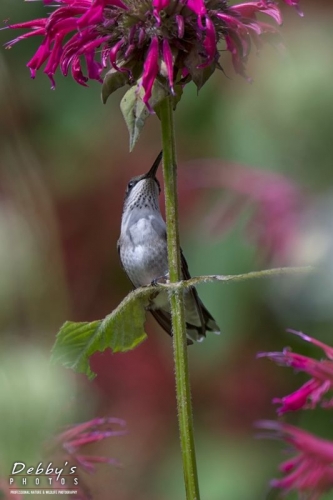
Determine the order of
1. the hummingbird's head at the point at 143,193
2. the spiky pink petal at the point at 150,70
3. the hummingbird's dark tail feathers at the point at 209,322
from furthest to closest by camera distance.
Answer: the hummingbird's head at the point at 143,193 < the hummingbird's dark tail feathers at the point at 209,322 < the spiky pink petal at the point at 150,70

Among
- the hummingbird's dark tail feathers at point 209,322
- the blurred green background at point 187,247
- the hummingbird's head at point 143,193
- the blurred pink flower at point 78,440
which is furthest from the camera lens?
the hummingbird's head at point 143,193

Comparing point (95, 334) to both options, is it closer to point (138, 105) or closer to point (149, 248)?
point (138, 105)

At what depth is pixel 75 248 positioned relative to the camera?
175 centimetres

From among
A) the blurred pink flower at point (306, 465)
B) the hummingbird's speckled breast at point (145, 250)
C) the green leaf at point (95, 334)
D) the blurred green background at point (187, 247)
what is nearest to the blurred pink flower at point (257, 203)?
the blurred green background at point (187, 247)

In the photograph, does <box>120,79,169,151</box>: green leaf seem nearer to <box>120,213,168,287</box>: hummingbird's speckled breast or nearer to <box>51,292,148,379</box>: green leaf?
<box>51,292,148,379</box>: green leaf

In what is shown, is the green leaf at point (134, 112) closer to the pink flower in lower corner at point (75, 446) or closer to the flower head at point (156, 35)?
the flower head at point (156, 35)

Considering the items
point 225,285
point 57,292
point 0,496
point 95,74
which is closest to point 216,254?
point 225,285

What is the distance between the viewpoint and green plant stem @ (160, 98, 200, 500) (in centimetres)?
79

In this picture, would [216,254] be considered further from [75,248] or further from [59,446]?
[59,446]

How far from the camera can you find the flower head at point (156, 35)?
81cm

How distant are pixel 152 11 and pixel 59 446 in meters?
0.46

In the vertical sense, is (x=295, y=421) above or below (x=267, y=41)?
below

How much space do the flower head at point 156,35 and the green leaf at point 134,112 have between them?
0.01m

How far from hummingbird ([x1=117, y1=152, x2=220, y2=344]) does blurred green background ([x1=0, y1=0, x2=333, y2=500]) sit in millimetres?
34
